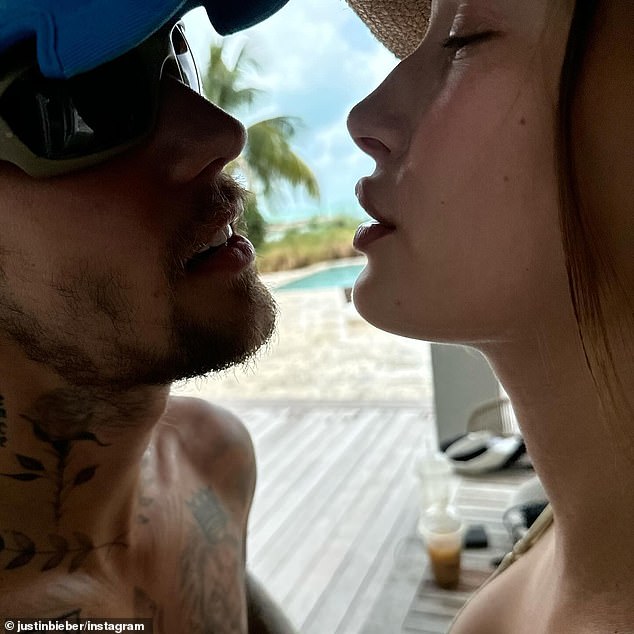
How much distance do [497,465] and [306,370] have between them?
296cm

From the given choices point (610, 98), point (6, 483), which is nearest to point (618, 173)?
point (610, 98)

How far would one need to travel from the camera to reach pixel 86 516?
967mm

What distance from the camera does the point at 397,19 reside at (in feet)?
2.94

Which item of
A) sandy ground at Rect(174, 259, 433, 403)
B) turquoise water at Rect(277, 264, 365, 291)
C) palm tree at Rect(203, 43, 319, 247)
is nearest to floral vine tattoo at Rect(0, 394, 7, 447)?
sandy ground at Rect(174, 259, 433, 403)

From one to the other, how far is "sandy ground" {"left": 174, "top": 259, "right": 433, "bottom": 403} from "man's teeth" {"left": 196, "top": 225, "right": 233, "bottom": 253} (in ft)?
10.1

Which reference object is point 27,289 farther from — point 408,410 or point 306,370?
point 306,370

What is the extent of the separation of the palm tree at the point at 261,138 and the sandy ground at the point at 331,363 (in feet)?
3.72

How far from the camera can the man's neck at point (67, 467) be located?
35.0 inches

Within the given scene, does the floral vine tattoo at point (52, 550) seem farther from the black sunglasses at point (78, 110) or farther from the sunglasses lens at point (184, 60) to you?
the sunglasses lens at point (184, 60)

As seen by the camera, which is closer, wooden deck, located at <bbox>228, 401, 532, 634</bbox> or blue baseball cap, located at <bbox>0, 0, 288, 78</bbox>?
blue baseball cap, located at <bbox>0, 0, 288, 78</bbox>

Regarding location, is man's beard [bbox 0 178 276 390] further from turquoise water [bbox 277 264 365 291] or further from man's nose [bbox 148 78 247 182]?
turquoise water [bbox 277 264 365 291]

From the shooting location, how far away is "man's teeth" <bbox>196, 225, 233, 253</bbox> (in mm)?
953

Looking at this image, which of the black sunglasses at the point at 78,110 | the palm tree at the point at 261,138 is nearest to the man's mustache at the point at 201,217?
the black sunglasses at the point at 78,110

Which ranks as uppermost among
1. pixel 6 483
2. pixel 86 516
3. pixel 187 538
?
pixel 6 483
